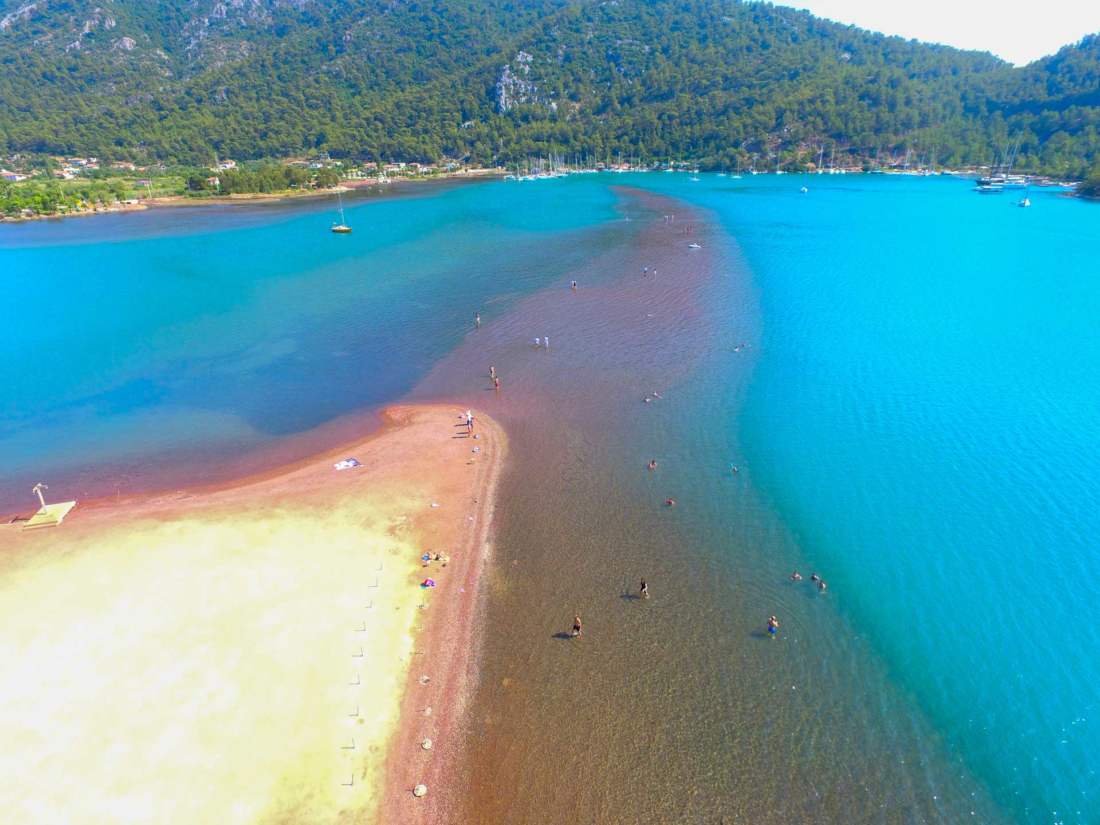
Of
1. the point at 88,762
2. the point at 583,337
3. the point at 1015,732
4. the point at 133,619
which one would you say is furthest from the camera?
the point at 583,337

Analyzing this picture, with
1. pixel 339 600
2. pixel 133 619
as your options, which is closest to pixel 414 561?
pixel 339 600

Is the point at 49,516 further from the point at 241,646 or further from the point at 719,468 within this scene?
the point at 719,468

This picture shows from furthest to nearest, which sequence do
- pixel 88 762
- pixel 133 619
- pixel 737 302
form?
1. pixel 737 302
2. pixel 133 619
3. pixel 88 762

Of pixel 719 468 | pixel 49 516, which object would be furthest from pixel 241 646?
pixel 719 468

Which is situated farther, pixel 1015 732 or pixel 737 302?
pixel 737 302

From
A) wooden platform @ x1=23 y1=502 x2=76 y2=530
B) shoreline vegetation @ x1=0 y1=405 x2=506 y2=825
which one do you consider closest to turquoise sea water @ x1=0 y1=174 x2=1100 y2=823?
wooden platform @ x1=23 y1=502 x2=76 y2=530

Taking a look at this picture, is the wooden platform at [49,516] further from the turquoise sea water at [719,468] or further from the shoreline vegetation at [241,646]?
the turquoise sea water at [719,468]

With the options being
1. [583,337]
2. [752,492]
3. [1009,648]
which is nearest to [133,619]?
[752,492]

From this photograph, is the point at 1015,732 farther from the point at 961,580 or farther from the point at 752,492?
the point at 752,492
